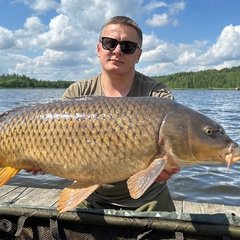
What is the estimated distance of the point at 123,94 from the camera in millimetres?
2629

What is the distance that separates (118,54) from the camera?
2.51 metres

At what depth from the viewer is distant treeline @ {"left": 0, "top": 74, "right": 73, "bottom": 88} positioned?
9069 centimetres

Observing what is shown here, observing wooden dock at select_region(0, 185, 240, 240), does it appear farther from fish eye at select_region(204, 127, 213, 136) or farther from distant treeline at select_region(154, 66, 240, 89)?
distant treeline at select_region(154, 66, 240, 89)

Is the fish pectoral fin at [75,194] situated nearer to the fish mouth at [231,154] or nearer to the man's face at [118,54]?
the fish mouth at [231,154]

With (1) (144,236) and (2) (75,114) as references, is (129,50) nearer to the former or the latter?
(2) (75,114)

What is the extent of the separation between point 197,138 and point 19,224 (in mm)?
1357

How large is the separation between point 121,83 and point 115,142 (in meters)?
0.78

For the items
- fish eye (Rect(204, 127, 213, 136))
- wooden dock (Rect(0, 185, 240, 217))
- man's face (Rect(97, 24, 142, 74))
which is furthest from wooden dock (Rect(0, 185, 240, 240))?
man's face (Rect(97, 24, 142, 74))

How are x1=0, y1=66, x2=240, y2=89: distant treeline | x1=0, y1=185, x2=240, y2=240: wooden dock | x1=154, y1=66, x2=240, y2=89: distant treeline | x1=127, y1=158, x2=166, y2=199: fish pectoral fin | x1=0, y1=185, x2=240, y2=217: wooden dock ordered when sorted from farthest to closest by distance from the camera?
x1=0, y1=66, x2=240, y2=89: distant treeline, x1=154, y1=66, x2=240, y2=89: distant treeline, x1=0, y1=185, x2=240, y2=217: wooden dock, x1=0, y1=185, x2=240, y2=240: wooden dock, x1=127, y1=158, x2=166, y2=199: fish pectoral fin

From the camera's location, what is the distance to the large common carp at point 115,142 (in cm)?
194

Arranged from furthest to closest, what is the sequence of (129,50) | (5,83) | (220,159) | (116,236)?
(5,83), (129,50), (116,236), (220,159)

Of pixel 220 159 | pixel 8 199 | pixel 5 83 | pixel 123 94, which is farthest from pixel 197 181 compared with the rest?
pixel 5 83

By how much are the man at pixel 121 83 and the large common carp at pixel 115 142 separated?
469 millimetres

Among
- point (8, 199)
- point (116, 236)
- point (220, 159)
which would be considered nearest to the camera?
point (220, 159)
